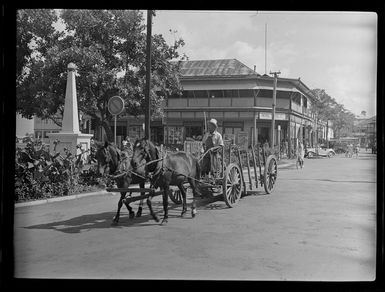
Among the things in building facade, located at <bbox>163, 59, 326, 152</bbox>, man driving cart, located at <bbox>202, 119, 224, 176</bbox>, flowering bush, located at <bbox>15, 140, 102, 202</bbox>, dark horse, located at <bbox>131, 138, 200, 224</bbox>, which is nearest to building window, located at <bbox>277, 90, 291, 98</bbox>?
→ building facade, located at <bbox>163, 59, 326, 152</bbox>

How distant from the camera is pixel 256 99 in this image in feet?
26.0

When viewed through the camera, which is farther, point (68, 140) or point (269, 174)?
point (68, 140)

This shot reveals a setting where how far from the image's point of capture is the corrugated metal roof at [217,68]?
621 centimetres

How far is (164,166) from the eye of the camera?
6.89 meters

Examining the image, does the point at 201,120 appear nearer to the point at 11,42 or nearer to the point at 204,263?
the point at 204,263

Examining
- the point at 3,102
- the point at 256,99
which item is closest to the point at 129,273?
the point at 3,102

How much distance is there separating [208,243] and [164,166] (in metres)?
1.82

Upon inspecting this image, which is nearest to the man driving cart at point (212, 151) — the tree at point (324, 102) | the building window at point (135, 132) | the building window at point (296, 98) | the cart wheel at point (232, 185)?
the cart wheel at point (232, 185)

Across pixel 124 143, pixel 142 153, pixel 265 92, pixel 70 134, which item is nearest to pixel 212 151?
pixel 265 92

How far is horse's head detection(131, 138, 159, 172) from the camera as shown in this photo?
6574 millimetres

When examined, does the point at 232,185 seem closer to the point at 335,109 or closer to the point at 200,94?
the point at 200,94

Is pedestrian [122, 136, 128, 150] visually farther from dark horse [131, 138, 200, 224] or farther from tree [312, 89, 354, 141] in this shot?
tree [312, 89, 354, 141]

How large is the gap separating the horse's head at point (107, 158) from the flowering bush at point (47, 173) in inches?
108

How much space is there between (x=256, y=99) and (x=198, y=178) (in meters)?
1.96
